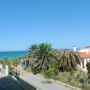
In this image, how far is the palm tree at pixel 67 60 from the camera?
18500 millimetres

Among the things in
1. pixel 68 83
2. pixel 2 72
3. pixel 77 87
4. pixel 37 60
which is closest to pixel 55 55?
pixel 37 60

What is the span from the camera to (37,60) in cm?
1780

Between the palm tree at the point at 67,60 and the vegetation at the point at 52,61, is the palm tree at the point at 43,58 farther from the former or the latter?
the palm tree at the point at 67,60

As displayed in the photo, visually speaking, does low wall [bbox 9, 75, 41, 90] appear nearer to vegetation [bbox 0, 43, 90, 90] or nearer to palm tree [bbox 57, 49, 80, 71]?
vegetation [bbox 0, 43, 90, 90]

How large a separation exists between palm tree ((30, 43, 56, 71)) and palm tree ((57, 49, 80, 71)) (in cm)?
138

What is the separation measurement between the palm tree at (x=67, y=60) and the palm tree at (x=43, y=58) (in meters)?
1.38

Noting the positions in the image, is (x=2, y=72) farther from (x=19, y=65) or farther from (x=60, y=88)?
(x=60, y=88)

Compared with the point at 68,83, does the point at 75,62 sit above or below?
above

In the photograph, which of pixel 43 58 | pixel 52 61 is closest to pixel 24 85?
pixel 43 58

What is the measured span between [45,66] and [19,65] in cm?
957

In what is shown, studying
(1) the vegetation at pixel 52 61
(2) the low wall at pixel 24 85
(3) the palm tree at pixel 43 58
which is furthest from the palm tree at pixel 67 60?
(2) the low wall at pixel 24 85

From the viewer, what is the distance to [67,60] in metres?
18.6

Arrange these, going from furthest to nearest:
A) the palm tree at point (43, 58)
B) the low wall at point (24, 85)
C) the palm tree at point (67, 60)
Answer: the palm tree at point (67, 60)
the palm tree at point (43, 58)
the low wall at point (24, 85)

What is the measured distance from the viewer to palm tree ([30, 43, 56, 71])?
17.2m
